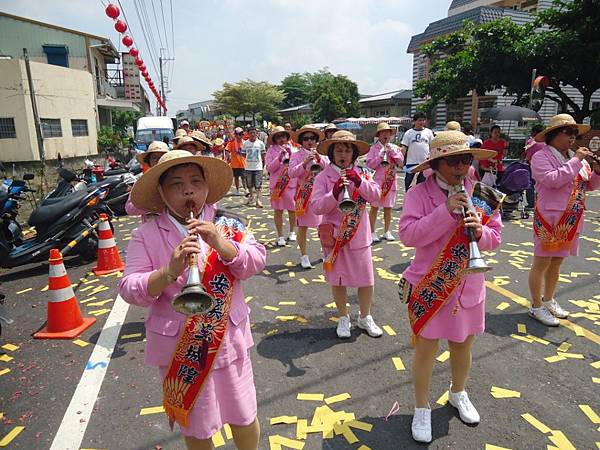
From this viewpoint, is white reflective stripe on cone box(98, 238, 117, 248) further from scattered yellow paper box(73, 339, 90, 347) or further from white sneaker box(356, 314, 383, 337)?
white sneaker box(356, 314, 383, 337)

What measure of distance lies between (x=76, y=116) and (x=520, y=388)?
831 inches

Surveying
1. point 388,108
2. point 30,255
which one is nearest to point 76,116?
point 30,255

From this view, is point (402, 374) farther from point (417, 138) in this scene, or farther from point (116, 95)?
point (116, 95)

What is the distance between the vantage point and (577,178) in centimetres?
405

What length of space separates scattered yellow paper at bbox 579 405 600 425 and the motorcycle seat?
6.81m

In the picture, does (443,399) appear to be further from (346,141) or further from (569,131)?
(569,131)

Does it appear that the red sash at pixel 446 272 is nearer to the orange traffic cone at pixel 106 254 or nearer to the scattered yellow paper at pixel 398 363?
the scattered yellow paper at pixel 398 363

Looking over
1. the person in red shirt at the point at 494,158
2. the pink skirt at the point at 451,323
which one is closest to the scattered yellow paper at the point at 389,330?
the pink skirt at the point at 451,323

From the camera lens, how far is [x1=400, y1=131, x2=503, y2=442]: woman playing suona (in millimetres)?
2498

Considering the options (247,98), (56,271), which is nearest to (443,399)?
(56,271)

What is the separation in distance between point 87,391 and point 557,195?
4606 millimetres

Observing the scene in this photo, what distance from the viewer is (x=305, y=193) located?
6.19 meters

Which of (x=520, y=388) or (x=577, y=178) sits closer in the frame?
(x=520, y=388)

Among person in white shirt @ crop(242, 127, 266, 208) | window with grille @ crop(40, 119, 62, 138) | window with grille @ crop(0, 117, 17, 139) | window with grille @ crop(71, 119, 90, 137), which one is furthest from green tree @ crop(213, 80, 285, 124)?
person in white shirt @ crop(242, 127, 266, 208)
